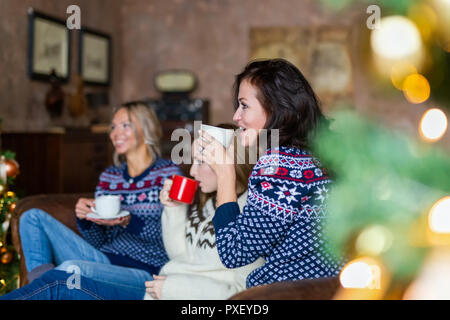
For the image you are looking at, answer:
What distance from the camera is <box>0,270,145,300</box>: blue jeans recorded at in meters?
1.52

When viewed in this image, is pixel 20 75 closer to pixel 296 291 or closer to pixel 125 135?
pixel 125 135

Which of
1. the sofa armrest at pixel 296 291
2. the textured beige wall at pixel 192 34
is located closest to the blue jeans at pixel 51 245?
the sofa armrest at pixel 296 291

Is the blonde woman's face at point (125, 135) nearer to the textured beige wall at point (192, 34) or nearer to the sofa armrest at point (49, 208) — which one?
the sofa armrest at point (49, 208)

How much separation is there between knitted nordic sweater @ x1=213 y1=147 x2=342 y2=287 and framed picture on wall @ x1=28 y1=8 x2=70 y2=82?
3.24m

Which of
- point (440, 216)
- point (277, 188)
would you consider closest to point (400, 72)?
point (440, 216)

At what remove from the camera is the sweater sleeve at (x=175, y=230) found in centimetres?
172

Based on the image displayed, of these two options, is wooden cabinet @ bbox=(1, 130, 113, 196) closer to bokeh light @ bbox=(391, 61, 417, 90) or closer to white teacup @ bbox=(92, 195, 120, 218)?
white teacup @ bbox=(92, 195, 120, 218)

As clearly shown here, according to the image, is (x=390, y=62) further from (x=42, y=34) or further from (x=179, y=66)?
(x=179, y=66)

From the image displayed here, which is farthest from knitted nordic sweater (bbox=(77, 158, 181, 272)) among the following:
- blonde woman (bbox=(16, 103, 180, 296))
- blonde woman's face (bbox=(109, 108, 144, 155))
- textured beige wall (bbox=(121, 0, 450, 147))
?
textured beige wall (bbox=(121, 0, 450, 147))

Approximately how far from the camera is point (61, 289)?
5.09 feet

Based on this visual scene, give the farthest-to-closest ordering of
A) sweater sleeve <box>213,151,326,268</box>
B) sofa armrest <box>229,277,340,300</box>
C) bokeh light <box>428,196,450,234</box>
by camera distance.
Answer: sweater sleeve <box>213,151,326,268</box>
sofa armrest <box>229,277,340,300</box>
bokeh light <box>428,196,450,234</box>

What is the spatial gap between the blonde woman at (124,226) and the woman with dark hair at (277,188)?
2.33 feet

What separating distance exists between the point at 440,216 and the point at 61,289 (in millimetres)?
1381
